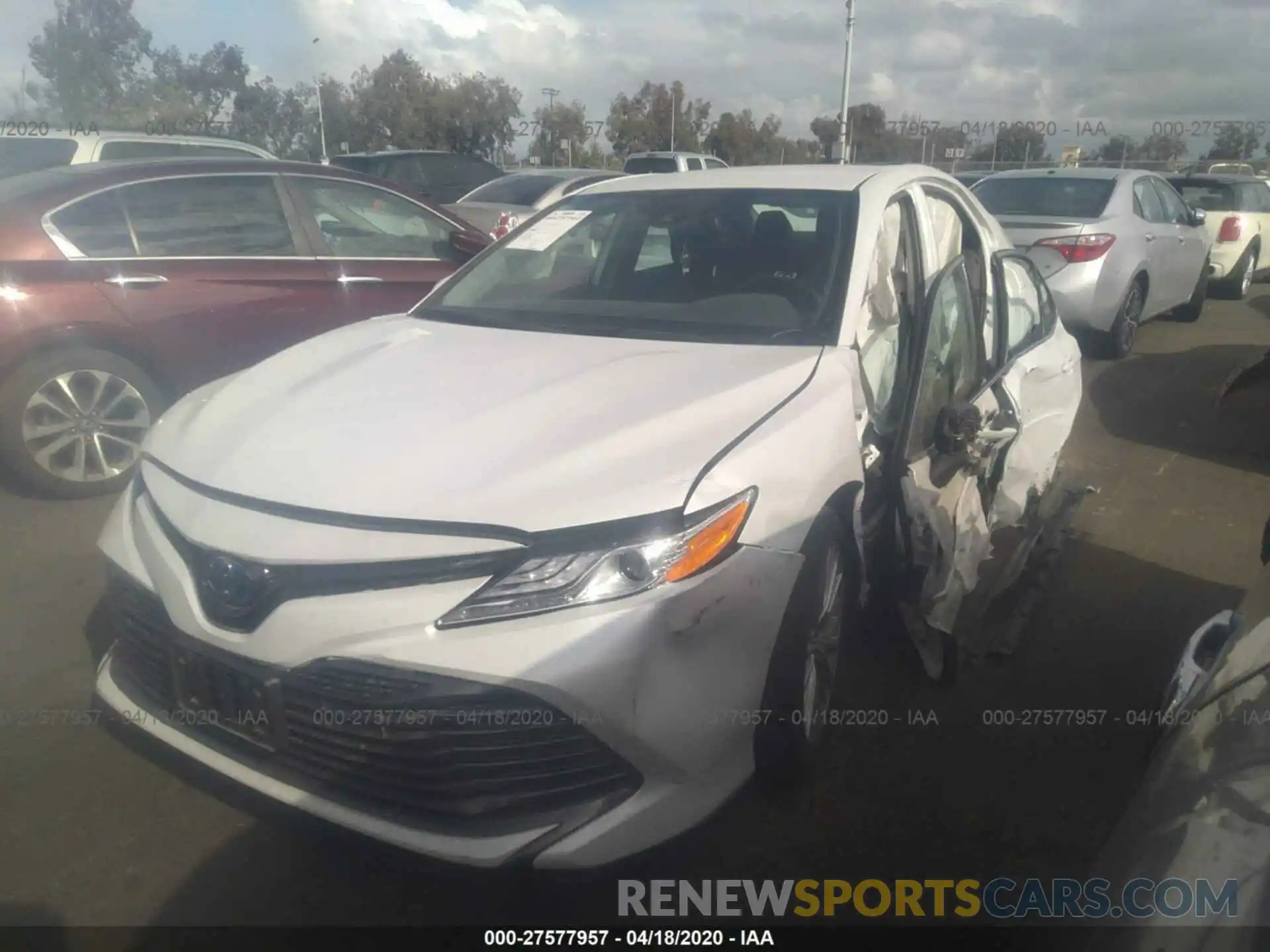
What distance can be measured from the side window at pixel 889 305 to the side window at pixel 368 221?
2802 mm

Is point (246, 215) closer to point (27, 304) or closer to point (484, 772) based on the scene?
point (27, 304)

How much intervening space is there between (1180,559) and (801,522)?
2757mm

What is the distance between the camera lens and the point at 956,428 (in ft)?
10.1

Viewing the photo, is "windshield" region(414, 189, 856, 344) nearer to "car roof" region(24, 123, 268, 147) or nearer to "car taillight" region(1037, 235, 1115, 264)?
"car taillight" region(1037, 235, 1115, 264)

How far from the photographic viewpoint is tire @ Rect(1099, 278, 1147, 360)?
811 cm

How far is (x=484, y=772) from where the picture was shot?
2.01 metres

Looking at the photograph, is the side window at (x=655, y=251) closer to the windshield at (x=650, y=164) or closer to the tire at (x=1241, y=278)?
the tire at (x=1241, y=278)

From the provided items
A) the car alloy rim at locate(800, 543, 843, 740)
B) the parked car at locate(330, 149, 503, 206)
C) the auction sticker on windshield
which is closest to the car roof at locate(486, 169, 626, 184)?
the parked car at locate(330, 149, 503, 206)

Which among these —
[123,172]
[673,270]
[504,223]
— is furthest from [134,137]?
[673,270]

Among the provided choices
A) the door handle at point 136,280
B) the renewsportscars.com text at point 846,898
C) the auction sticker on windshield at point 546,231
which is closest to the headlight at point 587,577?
the renewsportscars.com text at point 846,898

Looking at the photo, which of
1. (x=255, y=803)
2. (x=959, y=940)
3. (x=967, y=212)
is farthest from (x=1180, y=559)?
(x=255, y=803)

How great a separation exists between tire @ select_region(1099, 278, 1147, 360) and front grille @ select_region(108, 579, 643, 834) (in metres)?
7.43

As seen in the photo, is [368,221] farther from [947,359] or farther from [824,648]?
[824,648]

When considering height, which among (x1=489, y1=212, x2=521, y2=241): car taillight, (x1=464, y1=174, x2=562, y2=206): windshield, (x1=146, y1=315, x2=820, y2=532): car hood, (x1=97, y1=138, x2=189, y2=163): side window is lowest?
(x1=146, y1=315, x2=820, y2=532): car hood
